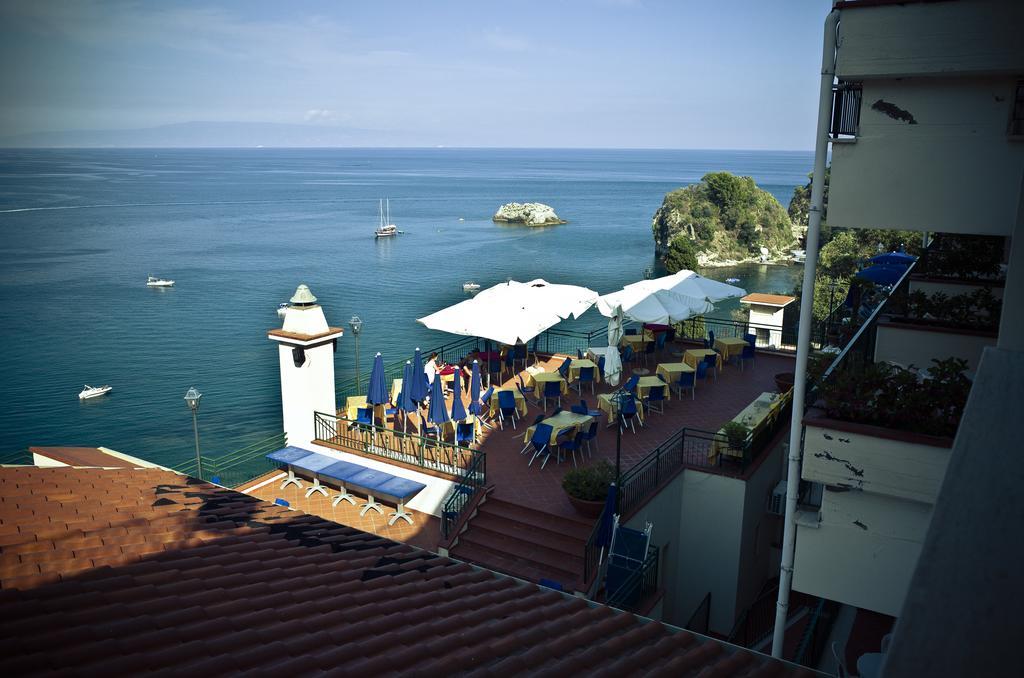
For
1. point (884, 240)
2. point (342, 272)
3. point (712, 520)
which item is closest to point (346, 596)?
point (712, 520)

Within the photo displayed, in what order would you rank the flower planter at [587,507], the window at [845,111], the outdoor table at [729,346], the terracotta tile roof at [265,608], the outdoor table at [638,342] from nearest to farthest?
the terracotta tile roof at [265,608], the window at [845,111], the flower planter at [587,507], the outdoor table at [729,346], the outdoor table at [638,342]

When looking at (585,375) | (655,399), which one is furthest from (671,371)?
(585,375)

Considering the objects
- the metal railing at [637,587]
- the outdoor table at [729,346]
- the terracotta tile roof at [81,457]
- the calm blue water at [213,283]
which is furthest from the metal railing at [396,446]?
the calm blue water at [213,283]

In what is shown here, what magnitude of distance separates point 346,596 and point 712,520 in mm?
8215

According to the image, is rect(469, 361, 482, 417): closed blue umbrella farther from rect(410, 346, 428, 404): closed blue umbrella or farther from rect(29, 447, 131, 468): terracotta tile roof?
rect(29, 447, 131, 468): terracotta tile roof

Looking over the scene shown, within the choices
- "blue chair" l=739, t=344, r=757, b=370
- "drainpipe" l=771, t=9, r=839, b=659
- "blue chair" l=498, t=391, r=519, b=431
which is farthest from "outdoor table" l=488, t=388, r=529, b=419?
"drainpipe" l=771, t=9, r=839, b=659

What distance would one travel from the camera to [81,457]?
10.7 m

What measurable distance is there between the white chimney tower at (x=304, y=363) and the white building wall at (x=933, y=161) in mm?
8989

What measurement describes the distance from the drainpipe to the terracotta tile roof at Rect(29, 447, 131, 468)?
8.39 m

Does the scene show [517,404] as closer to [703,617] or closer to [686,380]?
[686,380]

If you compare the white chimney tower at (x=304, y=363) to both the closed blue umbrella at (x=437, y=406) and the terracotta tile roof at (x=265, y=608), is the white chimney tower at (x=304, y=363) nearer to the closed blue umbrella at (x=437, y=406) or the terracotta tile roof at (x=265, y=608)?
the closed blue umbrella at (x=437, y=406)

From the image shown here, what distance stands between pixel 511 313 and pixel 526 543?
6.25 m

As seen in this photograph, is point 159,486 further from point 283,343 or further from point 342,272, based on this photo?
point 342,272

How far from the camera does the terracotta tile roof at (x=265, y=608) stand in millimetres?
4105
